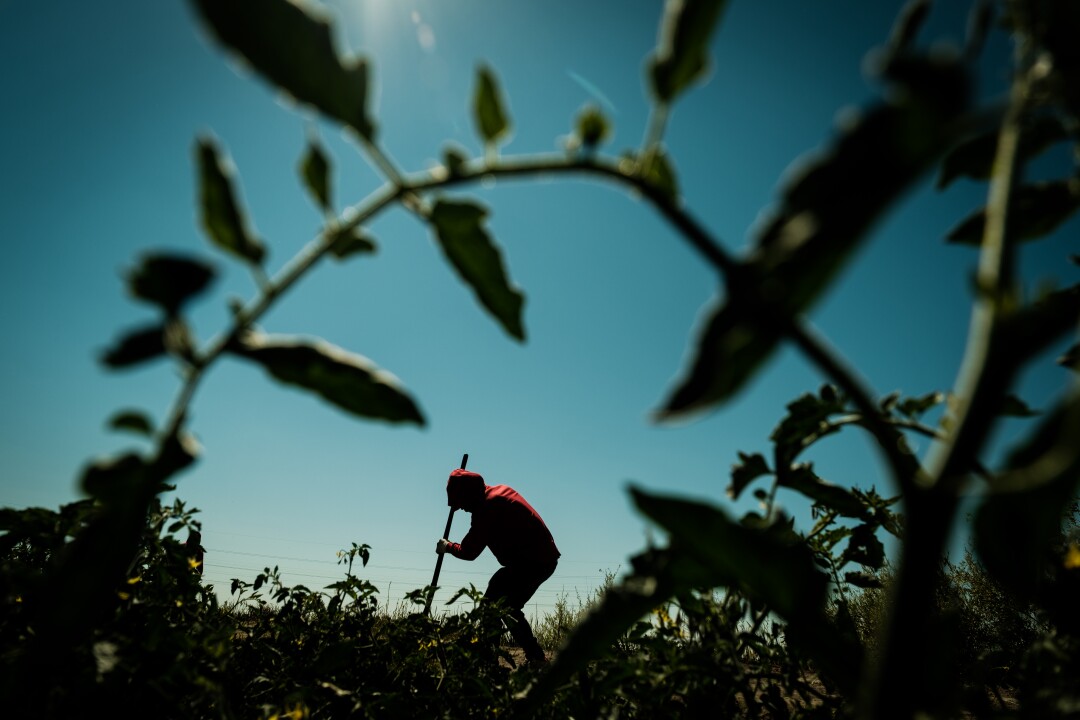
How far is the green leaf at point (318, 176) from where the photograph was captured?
74 centimetres

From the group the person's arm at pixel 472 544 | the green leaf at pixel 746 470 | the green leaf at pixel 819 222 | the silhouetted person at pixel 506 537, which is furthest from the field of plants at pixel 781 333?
the person's arm at pixel 472 544

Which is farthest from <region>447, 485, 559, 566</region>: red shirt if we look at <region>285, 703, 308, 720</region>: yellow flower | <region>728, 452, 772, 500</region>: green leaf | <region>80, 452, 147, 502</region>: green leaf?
<region>80, 452, 147, 502</region>: green leaf

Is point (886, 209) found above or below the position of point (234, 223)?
below

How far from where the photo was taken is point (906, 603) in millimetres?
529

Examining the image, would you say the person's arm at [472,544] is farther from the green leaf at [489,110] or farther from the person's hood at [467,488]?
the green leaf at [489,110]

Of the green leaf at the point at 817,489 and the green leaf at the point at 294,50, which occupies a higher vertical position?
the green leaf at the point at 294,50

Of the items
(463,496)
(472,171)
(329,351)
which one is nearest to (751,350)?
(472,171)

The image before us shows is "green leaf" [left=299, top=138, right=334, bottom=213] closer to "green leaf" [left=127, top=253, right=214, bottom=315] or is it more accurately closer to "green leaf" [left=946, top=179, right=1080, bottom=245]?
"green leaf" [left=127, top=253, right=214, bottom=315]

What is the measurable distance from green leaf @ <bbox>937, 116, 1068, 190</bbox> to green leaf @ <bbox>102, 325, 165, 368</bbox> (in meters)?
1.30

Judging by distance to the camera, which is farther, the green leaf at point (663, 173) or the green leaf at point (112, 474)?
the green leaf at point (663, 173)

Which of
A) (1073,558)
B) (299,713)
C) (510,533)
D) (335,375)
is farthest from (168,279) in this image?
(510,533)

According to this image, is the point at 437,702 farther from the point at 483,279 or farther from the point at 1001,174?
the point at 1001,174

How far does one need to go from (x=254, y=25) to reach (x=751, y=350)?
0.62m

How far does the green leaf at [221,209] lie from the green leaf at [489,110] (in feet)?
1.11
